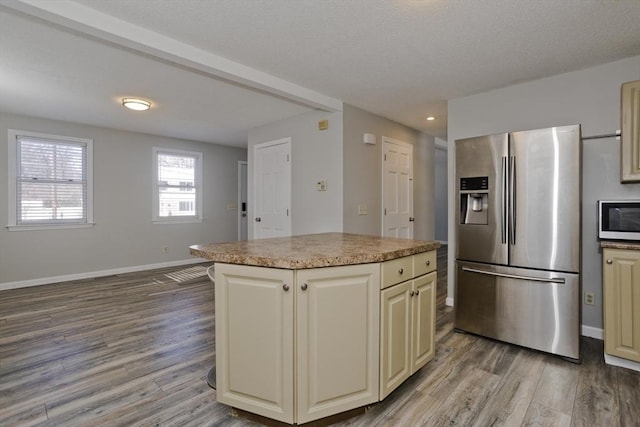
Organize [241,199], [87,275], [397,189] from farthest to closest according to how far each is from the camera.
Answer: [241,199] < [87,275] < [397,189]

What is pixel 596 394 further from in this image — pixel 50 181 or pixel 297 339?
pixel 50 181

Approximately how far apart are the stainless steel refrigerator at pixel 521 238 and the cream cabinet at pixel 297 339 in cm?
153

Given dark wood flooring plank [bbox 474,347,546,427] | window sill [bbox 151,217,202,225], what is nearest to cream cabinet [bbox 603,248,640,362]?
dark wood flooring plank [bbox 474,347,546,427]

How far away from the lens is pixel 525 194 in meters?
2.58

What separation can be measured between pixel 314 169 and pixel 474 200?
6.56 ft

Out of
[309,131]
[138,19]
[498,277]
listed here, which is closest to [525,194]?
[498,277]

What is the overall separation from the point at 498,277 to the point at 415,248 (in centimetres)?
119

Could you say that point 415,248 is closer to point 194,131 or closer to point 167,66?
point 167,66

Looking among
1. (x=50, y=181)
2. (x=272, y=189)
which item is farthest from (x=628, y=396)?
(x=50, y=181)

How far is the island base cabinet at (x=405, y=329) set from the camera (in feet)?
5.94

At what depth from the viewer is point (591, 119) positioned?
2.83m

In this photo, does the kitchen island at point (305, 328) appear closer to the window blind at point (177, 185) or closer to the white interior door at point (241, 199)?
the window blind at point (177, 185)

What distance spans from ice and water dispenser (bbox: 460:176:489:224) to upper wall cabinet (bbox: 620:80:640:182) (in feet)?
3.01

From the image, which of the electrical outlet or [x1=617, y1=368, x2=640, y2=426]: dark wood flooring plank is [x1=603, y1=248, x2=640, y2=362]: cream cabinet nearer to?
[x1=617, y1=368, x2=640, y2=426]: dark wood flooring plank
